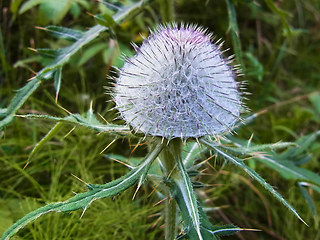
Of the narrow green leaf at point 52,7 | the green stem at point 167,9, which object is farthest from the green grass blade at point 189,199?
the narrow green leaf at point 52,7

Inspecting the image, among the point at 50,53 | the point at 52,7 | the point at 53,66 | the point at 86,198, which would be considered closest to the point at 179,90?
the point at 86,198

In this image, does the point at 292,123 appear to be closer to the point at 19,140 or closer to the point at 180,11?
Result: the point at 180,11

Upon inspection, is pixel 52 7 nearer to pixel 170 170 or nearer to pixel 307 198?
pixel 170 170

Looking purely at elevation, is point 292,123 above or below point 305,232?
above

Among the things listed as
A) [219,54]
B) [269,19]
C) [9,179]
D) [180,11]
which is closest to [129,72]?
[219,54]

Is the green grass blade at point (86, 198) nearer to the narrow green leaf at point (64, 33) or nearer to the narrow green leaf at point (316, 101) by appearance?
the narrow green leaf at point (64, 33)
